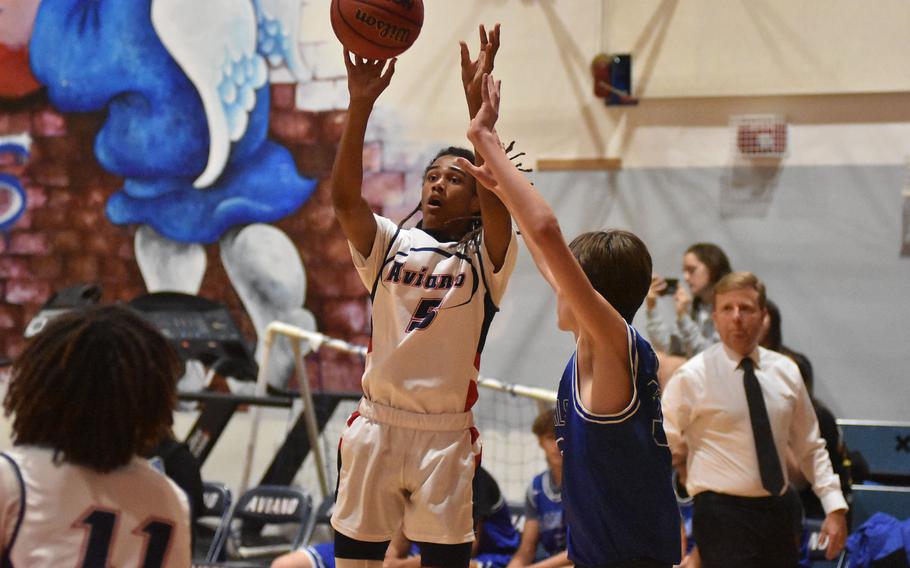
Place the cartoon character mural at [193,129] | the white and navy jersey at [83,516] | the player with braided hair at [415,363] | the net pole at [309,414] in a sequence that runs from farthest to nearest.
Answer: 1. the cartoon character mural at [193,129]
2. the net pole at [309,414]
3. the player with braided hair at [415,363]
4. the white and navy jersey at [83,516]

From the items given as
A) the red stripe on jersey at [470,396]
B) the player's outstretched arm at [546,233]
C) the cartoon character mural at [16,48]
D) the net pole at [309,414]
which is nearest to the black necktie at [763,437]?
the red stripe on jersey at [470,396]

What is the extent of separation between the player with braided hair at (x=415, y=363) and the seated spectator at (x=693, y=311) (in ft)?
9.24

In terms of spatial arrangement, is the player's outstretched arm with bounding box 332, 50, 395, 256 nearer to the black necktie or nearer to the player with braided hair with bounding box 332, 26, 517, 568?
the player with braided hair with bounding box 332, 26, 517, 568

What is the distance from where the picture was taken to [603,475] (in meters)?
2.65

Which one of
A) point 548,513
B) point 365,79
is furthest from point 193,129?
point 365,79

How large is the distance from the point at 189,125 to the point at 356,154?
199 inches

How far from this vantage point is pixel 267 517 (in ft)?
20.9

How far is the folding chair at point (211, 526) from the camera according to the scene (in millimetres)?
6223

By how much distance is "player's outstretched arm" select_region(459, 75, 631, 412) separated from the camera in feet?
8.07

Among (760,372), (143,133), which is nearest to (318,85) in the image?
(143,133)

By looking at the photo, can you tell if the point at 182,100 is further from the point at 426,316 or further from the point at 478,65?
the point at 478,65

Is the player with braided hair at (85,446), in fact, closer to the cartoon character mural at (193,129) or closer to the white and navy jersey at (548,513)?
the white and navy jersey at (548,513)

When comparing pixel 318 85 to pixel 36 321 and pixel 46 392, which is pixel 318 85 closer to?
pixel 36 321

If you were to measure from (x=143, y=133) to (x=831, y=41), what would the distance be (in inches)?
200
